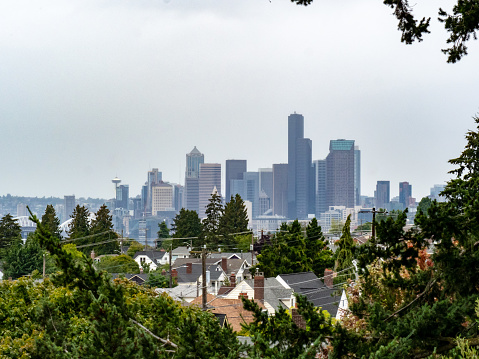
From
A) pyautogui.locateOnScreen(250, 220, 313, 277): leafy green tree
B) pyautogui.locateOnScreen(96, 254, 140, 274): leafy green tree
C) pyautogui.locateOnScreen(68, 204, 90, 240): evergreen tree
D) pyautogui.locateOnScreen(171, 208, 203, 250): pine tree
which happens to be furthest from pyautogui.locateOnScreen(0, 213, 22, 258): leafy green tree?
pyautogui.locateOnScreen(250, 220, 313, 277): leafy green tree

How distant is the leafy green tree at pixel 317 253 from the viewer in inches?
2219

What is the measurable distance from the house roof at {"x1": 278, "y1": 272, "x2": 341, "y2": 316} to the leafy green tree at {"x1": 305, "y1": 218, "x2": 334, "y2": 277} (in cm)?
566

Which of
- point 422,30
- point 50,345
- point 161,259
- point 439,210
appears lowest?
point 161,259

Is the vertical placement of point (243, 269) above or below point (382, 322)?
below

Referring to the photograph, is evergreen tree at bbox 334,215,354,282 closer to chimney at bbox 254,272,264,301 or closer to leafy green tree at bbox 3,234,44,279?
chimney at bbox 254,272,264,301

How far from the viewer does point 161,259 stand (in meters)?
103

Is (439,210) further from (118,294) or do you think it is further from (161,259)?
(161,259)

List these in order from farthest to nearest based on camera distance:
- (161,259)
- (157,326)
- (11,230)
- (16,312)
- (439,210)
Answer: (161,259), (11,230), (16,312), (157,326), (439,210)

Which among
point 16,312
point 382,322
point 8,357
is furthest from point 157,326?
point 16,312

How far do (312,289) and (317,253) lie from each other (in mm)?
12827

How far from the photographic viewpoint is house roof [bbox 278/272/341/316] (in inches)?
1531

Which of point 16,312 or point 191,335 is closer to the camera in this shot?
point 191,335

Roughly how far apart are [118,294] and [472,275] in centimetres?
458

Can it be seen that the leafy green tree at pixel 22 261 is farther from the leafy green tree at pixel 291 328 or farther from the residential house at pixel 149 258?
the leafy green tree at pixel 291 328
